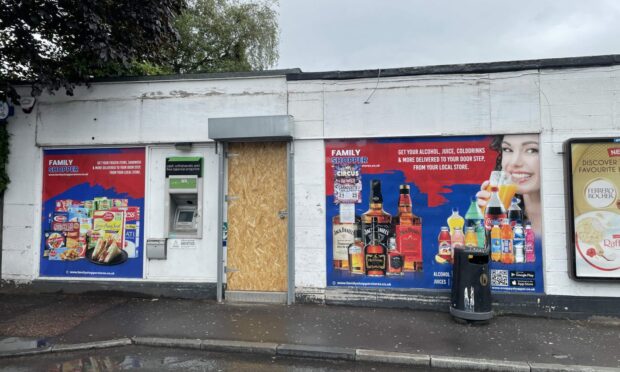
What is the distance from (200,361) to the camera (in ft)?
16.3

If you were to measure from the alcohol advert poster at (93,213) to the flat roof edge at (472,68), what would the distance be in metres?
3.57

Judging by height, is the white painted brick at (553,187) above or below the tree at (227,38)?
below

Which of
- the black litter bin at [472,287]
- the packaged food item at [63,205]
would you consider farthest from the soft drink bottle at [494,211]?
the packaged food item at [63,205]

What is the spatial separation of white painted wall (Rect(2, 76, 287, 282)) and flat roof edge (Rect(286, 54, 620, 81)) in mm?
810

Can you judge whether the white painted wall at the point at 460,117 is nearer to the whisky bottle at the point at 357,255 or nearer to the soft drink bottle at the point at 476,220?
the whisky bottle at the point at 357,255

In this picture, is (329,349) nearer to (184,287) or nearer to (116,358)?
(116,358)

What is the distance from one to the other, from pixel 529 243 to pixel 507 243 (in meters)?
0.32

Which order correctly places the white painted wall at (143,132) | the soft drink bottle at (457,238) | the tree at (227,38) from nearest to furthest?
1. the soft drink bottle at (457,238)
2. the white painted wall at (143,132)
3. the tree at (227,38)

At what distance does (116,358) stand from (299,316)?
2551mm

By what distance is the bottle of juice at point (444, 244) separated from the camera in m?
6.89

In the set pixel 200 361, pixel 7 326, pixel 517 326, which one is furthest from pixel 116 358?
pixel 517 326

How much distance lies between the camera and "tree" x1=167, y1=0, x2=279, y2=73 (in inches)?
778

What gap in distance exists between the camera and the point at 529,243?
6695 millimetres

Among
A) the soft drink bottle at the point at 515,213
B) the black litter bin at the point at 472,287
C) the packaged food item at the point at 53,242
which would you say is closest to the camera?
the black litter bin at the point at 472,287
